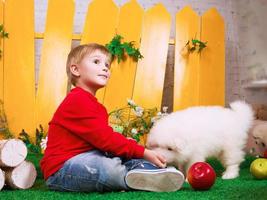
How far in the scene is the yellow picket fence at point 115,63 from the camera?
3.41 metres

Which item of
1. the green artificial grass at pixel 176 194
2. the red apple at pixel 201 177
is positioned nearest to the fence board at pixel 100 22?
the green artificial grass at pixel 176 194

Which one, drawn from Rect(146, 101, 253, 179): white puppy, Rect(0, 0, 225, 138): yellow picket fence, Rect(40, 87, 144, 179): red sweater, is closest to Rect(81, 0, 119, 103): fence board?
Rect(0, 0, 225, 138): yellow picket fence

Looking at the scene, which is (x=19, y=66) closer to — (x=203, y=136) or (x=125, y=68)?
(x=125, y=68)

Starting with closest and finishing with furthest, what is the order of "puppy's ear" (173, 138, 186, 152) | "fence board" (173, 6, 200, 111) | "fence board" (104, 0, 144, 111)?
"puppy's ear" (173, 138, 186, 152) → "fence board" (104, 0, 144, 111) → "fence board" (173, 6, 200, 111)

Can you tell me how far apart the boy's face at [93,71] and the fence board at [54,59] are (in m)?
1.34

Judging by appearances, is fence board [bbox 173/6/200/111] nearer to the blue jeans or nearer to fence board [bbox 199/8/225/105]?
fence board [bbox 199/8/225/105]

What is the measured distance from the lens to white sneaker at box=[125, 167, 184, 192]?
6.27ft

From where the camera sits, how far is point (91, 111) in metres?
2.00

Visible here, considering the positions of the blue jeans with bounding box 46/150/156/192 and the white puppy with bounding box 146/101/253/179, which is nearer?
the blue jeans with bounding box 46/150/156/192

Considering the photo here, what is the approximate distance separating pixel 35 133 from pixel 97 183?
1.56 meters

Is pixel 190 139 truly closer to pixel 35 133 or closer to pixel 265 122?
pixel 265 122

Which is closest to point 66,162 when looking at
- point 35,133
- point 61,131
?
point 61,131

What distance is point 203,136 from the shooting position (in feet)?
7.75

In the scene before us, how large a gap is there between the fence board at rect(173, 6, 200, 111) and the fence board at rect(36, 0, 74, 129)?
0.92 meters
